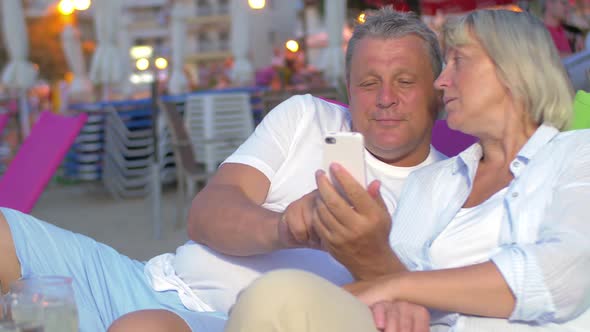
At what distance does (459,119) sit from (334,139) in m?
0.51

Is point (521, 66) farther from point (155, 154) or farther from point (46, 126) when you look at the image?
point (155, 154)

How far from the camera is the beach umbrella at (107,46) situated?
11789 mm

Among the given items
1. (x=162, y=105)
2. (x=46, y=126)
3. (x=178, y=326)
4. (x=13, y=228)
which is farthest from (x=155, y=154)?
(x=178, y=326)

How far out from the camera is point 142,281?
252 centimetres

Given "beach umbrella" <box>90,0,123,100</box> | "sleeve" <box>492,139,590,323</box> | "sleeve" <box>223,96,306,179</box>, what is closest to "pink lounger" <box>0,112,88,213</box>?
"sleeve" <box>223,96,306,179</box>

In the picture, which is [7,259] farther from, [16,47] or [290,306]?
[16,47]

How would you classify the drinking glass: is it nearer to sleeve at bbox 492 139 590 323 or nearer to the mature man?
the mature man

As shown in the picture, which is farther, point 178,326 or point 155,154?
point 155,154

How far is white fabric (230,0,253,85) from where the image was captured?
12.8 metres

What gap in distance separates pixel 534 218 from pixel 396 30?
0.94 m

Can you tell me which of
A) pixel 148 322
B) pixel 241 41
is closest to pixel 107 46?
pixel 241 41

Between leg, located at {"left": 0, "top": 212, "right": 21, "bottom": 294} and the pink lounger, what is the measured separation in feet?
7.39

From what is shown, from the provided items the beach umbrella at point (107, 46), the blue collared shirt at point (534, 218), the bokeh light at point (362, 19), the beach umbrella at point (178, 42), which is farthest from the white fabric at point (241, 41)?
the blue collared shirt at point (534, 218)

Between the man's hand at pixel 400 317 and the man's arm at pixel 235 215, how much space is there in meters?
0.45
